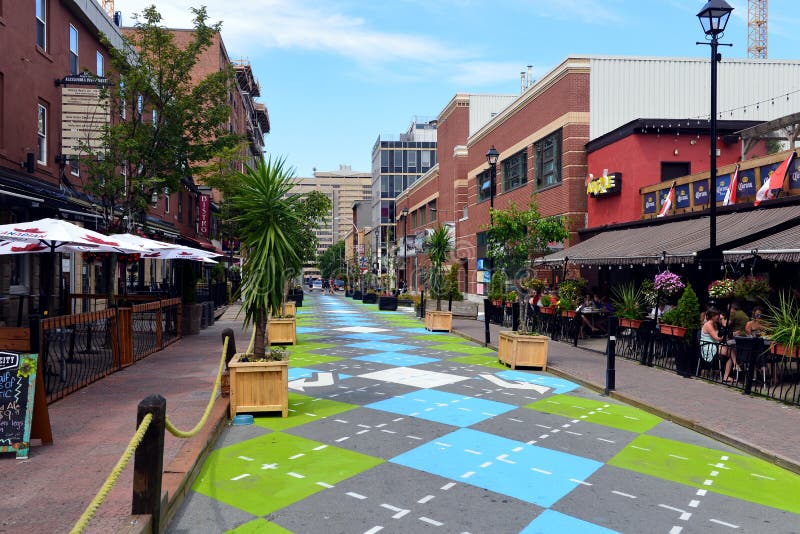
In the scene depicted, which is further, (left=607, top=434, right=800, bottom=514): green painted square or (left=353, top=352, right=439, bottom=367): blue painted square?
(left=353, top=352, right=439, bottom=367): blue painted square

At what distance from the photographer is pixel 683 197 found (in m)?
20.0

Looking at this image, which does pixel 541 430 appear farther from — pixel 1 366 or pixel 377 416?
pixel 1 366

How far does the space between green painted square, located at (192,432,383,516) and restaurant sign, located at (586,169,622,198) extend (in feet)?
62.1

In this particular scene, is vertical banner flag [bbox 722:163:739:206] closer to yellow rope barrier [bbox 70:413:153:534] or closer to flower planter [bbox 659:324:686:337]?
flower planter [bbox 659:324:686:337]

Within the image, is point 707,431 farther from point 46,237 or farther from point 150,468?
point 46,237

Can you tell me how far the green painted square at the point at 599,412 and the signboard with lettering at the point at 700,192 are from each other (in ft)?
34.1

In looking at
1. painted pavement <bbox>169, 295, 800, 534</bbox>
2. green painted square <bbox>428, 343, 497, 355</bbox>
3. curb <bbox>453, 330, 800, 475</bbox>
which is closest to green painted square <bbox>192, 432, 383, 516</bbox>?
painted pavement <bbox>169, 295, 800, 534</bbox>

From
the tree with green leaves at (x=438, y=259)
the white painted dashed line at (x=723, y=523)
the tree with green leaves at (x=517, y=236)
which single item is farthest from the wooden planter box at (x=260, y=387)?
the tree with green leaves at (x=438, y=259)

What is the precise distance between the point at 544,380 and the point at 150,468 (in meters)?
9.89

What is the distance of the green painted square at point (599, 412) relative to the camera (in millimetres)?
9484

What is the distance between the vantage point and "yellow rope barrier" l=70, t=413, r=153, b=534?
3.64 meters

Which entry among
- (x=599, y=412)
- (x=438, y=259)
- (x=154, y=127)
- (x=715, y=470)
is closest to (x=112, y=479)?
(x=715, y=470)

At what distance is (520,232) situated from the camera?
21.8 m

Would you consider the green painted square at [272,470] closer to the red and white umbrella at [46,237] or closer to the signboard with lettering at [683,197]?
the red and white umbrella at [46,237]
